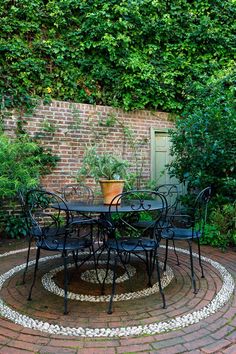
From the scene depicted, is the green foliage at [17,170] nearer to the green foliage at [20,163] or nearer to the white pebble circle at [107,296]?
the green foliage at [20,163]

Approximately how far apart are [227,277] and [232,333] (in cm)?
103

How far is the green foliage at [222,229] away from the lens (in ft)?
13.4

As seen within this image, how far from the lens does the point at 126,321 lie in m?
2.10

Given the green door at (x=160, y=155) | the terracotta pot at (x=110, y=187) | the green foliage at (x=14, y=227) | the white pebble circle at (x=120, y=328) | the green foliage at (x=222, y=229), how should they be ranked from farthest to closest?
the green door at (x=160, y=155), the green foliage at (x=14, y=227), the green foliage at (x=222, y=229), the terracotta pot at (x=110, y=187), the white pebble circle at (x=120, y=328)

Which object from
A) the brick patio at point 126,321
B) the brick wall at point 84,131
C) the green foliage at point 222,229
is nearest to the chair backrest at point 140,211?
the brick patio at point 126,321

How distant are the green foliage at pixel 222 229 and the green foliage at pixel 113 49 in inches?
104

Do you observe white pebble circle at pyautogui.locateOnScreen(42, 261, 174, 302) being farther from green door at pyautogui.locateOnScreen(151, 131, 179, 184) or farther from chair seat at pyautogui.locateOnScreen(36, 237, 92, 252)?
green door at pyautogui.locateOnScreen(151, 131, 179, 184)

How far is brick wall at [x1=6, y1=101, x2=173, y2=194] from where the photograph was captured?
4961mm

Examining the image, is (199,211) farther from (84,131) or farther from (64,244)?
(84,131)

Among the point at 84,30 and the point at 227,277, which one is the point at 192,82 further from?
the point at 227,277

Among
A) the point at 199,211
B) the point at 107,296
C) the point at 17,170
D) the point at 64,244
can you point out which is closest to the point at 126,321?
the point at 107,296

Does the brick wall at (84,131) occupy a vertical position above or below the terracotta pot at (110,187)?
above

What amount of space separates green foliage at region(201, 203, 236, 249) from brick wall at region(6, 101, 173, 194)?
1.94 meters

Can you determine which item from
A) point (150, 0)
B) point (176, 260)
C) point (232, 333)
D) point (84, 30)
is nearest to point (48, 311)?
point (232, 333)
